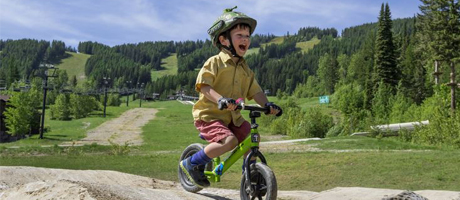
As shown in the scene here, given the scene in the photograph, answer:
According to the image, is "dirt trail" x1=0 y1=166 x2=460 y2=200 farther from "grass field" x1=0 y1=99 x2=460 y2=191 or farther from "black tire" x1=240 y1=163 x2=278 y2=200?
"grass field" x1=0 y1=99 x2=460 y2=191

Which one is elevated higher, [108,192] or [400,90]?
[400,90]

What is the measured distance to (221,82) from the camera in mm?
5645

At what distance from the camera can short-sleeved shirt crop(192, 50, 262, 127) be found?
554 cm

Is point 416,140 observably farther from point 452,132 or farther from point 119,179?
point 119,179

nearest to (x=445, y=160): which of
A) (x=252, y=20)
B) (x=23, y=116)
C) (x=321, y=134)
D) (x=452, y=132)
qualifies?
(x=452, y=132)

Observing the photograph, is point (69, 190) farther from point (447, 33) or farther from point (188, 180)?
point (447, 33)

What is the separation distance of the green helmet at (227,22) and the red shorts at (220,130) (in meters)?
1.12

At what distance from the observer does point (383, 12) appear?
187 ft

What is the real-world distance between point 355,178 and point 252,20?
7.66 meters

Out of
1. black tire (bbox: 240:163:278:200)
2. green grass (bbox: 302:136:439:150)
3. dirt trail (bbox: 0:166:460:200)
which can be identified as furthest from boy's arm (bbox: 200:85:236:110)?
green grass (bbox: 302:136:439:150)

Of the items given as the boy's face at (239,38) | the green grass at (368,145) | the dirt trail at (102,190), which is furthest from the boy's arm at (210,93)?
the green grass at (368,145)

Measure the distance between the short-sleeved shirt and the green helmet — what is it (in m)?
0.27

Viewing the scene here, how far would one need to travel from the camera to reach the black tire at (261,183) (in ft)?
16.3

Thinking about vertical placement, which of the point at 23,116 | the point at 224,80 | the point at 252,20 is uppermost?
the point at 252,20
